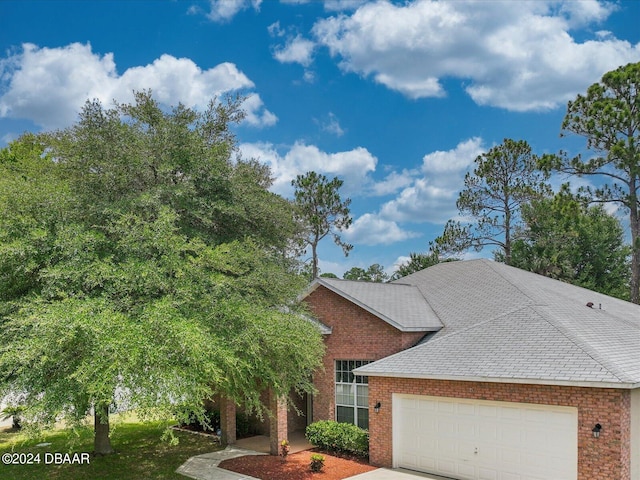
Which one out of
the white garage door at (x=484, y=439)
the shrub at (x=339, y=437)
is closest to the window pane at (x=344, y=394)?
the shrub at (x=339, y=437)

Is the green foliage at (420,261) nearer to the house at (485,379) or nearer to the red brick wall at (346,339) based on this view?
the house at (485,379)

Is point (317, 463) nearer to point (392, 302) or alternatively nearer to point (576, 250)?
point (392, 302)

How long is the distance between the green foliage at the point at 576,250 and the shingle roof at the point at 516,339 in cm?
1728

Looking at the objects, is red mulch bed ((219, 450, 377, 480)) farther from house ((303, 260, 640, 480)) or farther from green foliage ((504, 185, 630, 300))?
green foliage ((504, 185, 630, 300))

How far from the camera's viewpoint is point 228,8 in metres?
16.5

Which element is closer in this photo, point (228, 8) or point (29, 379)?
point (29, 379)

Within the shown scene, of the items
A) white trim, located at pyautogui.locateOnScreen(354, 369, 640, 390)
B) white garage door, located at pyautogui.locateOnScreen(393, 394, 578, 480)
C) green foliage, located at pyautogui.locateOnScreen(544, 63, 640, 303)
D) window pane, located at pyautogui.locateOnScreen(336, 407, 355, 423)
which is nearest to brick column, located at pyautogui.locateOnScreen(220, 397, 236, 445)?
window pane, located at pyautogui.locateOnScreen(336, 407, 355, 423)

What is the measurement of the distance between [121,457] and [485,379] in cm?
1074

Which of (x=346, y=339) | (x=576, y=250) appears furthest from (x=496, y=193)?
(x=346, y=339)

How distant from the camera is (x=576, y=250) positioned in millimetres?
36875

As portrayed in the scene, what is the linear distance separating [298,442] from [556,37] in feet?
54.1

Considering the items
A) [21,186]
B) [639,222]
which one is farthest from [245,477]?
[639,222]

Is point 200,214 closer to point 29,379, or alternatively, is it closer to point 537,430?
point 29,379

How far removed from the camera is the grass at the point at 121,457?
12516mm
